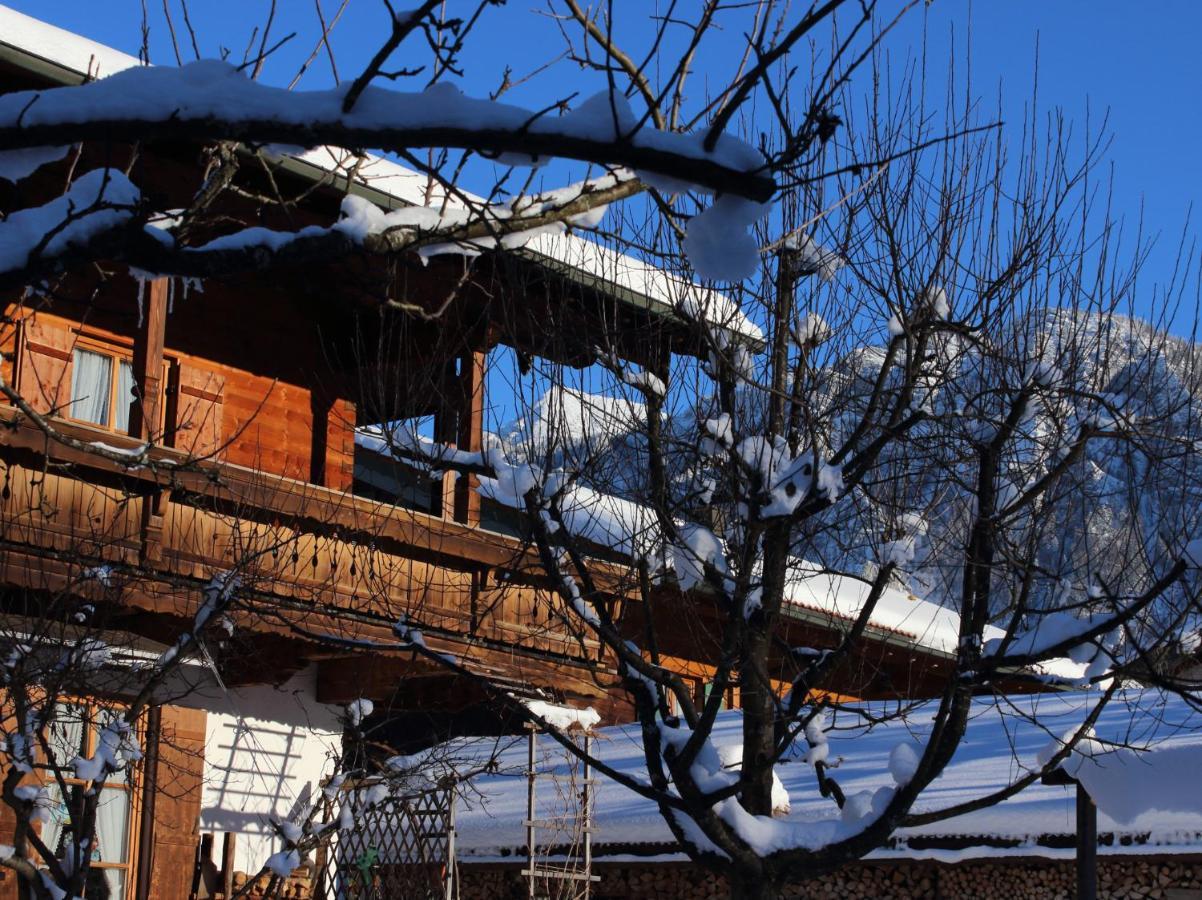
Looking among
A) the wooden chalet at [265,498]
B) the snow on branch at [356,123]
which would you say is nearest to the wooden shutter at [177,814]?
the wooden chalet at [265,498]

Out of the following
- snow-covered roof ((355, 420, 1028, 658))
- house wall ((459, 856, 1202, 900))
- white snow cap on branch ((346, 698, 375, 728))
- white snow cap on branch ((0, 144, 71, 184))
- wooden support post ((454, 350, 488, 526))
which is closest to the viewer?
white snow cap on branch ((0, 144, 71, 184))

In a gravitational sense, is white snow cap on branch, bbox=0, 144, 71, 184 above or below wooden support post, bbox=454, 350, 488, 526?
below

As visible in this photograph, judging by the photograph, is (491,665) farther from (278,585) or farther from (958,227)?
(958,227)

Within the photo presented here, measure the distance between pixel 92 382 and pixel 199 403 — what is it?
2.77ft

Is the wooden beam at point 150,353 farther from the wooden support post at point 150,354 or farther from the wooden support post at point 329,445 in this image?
the wooden support post at point 329,445

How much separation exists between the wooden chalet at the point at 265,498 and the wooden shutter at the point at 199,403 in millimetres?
21

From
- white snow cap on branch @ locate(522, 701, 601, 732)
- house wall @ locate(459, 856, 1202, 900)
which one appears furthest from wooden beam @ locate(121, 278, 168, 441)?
house wall @ locate(459, 856, 1202, 900)

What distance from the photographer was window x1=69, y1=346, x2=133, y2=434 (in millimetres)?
12133

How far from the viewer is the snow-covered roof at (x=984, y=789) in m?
8.28

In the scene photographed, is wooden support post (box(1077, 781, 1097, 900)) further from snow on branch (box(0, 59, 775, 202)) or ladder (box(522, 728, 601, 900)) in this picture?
snow on branch (box(0, 59, 775, 202))

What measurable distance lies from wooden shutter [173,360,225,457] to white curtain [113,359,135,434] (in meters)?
0.37

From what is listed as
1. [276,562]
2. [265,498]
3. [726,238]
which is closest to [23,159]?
[726,238]

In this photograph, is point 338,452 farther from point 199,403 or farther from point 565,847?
point 565,847

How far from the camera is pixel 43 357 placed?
11.6m
